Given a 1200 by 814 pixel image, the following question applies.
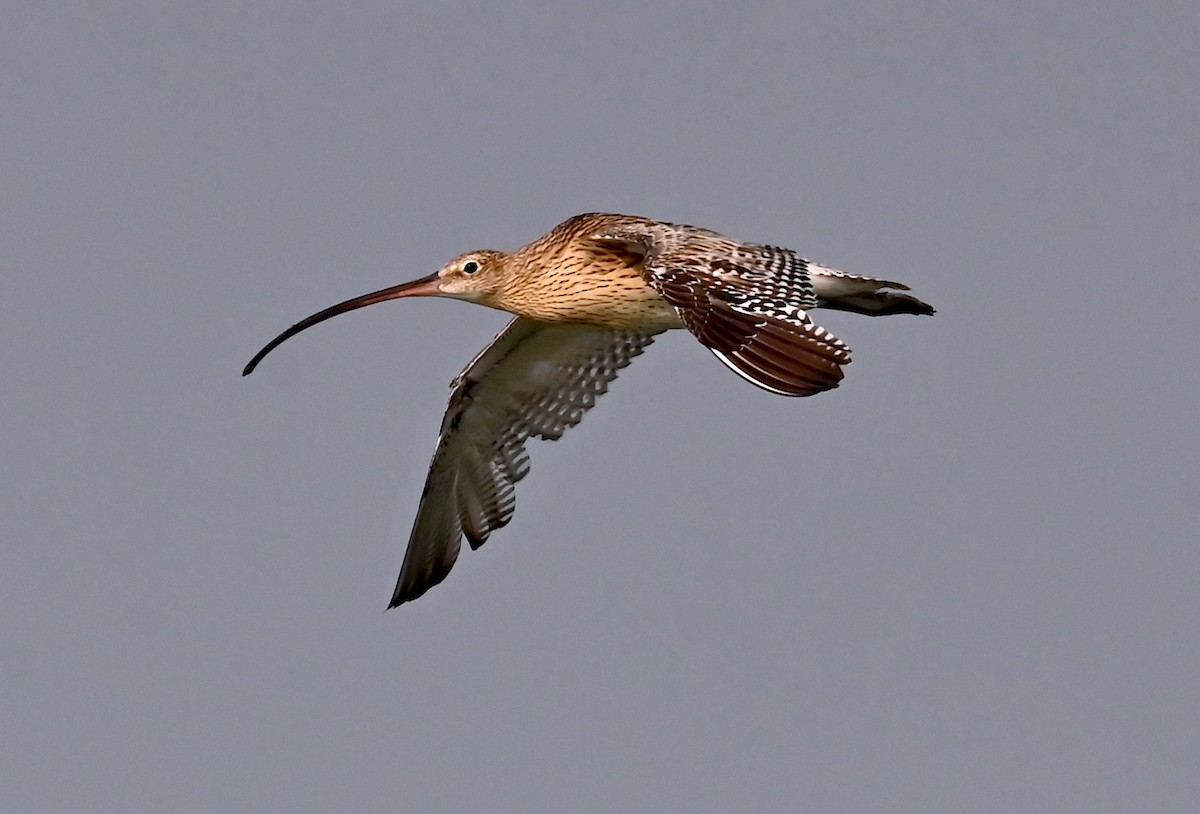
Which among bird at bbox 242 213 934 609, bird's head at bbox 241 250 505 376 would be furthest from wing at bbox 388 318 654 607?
bird's head at bbox 241 250 505 376

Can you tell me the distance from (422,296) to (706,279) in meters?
3.38

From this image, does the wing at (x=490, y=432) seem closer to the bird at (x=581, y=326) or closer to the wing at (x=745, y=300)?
the bird at (x=581, y=326)

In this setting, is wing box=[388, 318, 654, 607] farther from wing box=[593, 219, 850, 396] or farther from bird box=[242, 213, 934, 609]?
wing box=[593, 219, 850, 396]

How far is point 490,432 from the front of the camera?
68.4 ft

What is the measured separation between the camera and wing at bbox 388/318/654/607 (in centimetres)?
2038

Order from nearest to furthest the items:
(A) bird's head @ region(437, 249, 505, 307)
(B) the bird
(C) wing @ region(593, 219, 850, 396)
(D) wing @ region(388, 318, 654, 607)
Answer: (C) wing @ region(593, 219, 850, 396)
(B) the bird
(A) bird's head @ region(437, 249, 505, 307)
(D) wing @ region(388, 318, 654, 607)

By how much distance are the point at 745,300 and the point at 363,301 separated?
4514 millimetres

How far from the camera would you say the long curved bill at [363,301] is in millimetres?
18703

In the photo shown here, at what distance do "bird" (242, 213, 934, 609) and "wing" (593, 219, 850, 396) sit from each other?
1 cm

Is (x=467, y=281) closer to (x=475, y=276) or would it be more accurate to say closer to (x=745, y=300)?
(x=475, y=276)

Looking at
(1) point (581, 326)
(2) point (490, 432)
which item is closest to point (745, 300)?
(1) point (581, 326)

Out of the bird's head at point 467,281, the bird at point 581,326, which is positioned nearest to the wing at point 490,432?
the bird at point 581,326

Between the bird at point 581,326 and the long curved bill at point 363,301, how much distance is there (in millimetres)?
18

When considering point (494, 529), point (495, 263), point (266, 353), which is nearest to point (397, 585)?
point (494, 529)
